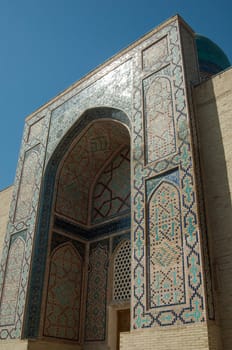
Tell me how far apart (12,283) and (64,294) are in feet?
2.86

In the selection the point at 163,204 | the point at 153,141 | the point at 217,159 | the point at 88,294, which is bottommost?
the point at 88,294

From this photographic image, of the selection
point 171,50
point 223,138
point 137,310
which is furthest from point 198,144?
point 137,310

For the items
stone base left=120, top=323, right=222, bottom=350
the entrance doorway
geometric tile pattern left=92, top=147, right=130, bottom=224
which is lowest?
stone base left=120, top=323, right=222, bottom=350

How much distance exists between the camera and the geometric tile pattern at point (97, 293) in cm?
610

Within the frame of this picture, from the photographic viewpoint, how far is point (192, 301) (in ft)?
12.7

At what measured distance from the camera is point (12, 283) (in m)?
6.32

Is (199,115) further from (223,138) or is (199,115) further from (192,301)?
(192,301)

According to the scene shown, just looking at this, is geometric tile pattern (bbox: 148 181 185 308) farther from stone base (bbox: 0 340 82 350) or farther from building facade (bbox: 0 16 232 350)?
stone base (bbox: 0 340 82 350)

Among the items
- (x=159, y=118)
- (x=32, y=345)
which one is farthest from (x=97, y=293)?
(x=159, y=118)

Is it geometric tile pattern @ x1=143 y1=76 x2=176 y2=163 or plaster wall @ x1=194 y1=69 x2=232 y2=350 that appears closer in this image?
plaster wall @ x1=194 y1=69 x2=232 y2=350

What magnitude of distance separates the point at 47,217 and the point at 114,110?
2123 millimetres

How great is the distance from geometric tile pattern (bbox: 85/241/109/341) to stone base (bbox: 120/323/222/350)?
189 cm

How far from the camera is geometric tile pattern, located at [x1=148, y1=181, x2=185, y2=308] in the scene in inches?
163

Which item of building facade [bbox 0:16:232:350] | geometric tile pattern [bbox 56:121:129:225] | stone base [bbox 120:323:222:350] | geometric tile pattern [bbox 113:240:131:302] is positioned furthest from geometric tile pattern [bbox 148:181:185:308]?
geometric tile pattern [bbox 56:121:129:225]
